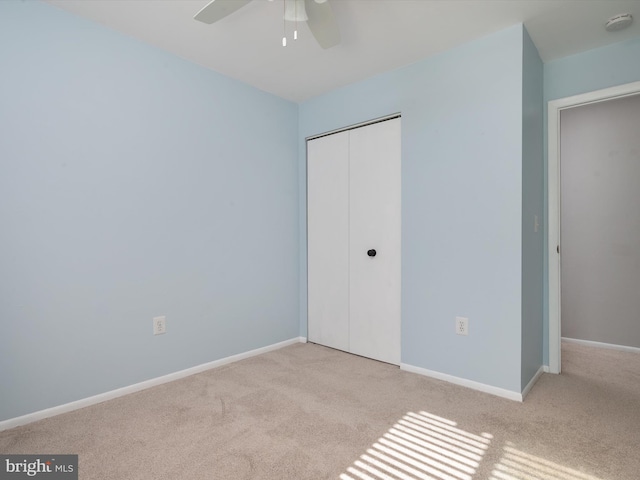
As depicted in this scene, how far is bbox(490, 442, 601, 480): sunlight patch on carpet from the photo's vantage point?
150cm

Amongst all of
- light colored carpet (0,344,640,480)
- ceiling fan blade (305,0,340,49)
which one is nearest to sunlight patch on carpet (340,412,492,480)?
light colored carpet (0,344,640,480)

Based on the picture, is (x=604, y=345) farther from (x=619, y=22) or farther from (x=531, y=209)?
(x=619, y=22)

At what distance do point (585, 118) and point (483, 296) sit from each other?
7.61 feet

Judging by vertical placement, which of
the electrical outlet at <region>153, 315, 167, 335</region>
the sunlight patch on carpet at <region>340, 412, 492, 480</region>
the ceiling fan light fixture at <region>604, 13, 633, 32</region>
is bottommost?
the sunlight patch on carpet at <region>340, 412, 492, 480</region>

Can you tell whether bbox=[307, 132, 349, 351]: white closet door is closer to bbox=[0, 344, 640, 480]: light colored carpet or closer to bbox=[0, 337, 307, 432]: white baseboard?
bbox=[0, 337, 307, 432]: white baseboard

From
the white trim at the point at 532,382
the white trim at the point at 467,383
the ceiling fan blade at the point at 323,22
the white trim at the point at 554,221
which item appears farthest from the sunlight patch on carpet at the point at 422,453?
the ceiling fan blade at the point at 323,22

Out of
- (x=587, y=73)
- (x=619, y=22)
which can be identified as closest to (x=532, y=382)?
(x=587, y=73)

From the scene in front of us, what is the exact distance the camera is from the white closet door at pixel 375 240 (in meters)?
2.83

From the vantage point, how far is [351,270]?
10.3ft

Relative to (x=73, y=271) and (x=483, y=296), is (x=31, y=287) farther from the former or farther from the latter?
(x=483, y=296)

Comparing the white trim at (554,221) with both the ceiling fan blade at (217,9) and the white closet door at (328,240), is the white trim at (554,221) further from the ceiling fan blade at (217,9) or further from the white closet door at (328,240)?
the ceiling fan blade at (217,9)

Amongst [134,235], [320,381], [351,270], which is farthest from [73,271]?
[351,270]

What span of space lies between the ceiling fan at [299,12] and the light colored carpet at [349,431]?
199 centimetres

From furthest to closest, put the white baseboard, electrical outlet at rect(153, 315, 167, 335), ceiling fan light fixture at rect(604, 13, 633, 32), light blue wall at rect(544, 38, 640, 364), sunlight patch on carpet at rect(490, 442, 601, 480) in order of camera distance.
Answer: electrical outlet at rect(153, 315, 167, 335) → light blue wall at rect(544, 38, 640, 364) → ceiling fan light fixture at rect(604, 13, 633, 32) → the white baseboard → sunlight patch on carpet at rect(490, 442, 601, 480)
